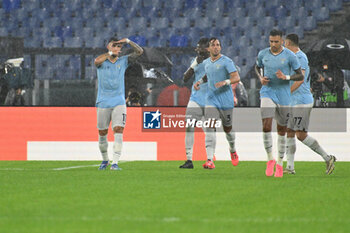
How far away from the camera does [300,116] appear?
9672 mm

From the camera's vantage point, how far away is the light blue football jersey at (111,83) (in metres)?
10.4

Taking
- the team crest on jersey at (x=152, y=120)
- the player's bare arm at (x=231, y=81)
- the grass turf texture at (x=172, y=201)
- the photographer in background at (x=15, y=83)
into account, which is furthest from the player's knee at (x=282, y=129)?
the photographer in background at (x=15, y=83)

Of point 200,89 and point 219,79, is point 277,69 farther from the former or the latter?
point 200,89

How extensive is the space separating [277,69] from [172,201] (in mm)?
3536

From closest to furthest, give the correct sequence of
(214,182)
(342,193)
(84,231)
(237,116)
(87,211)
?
1. (84,231)
2. (87,211)
3. (342,193)
4. (214,182)
5. (237,116)

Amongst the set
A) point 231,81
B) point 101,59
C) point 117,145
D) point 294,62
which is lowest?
point 117,145

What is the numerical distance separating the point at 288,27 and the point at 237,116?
3.18 meters

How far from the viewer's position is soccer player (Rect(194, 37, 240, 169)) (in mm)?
10590

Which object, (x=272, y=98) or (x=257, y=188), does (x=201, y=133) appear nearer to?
(x=272, y=98)

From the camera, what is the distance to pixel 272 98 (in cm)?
932

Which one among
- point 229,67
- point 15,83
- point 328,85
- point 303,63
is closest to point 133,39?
point 15,83

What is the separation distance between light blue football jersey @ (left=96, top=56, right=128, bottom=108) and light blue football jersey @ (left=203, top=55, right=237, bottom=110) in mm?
1322

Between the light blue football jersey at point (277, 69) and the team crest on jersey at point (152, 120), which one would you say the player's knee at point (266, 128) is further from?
the team crest on jersey at point (152, 120)

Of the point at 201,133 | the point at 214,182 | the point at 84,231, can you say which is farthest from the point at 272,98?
the point at 84,231
